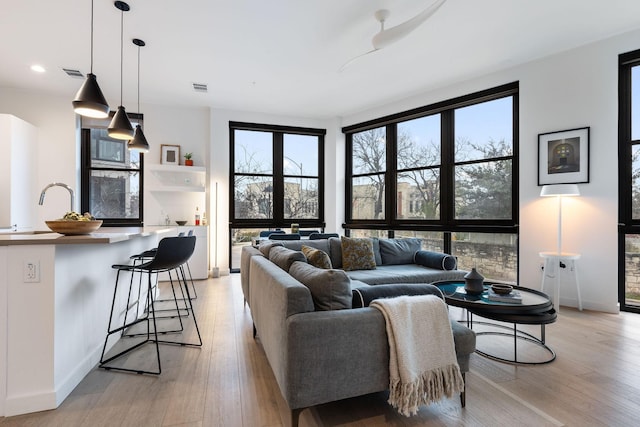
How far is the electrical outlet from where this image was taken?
72.2 inches

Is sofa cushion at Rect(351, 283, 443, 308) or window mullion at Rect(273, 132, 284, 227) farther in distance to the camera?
window mullion at Rect(273, 132, 284, 227)

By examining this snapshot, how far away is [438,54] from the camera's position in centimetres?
405

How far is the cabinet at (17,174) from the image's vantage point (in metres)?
4.41

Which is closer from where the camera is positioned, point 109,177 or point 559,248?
point 559,248

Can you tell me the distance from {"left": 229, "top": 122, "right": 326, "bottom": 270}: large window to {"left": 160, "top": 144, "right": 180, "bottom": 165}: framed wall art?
3.33ft

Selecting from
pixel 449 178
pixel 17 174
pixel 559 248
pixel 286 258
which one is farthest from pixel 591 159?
pixel 17 174

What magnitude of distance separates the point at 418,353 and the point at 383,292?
1.29 ft

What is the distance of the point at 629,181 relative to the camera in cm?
367

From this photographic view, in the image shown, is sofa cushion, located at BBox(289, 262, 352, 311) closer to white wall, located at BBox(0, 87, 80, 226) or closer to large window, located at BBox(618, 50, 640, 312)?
large window, located at BBox(618, 50, 640, 312)

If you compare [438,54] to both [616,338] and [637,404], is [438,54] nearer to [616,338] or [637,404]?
[616,338]

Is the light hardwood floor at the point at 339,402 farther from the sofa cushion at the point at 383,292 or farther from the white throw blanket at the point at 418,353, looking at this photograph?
the sofa cushion at the point at 383,292

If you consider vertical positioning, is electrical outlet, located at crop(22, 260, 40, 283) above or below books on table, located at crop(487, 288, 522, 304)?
above

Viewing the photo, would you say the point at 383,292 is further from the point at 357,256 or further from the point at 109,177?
the point at 109,177

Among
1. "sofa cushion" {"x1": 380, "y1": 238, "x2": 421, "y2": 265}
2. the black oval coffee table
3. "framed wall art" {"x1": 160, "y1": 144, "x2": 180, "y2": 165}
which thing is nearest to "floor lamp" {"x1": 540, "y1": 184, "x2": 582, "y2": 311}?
the black oval coffee table
